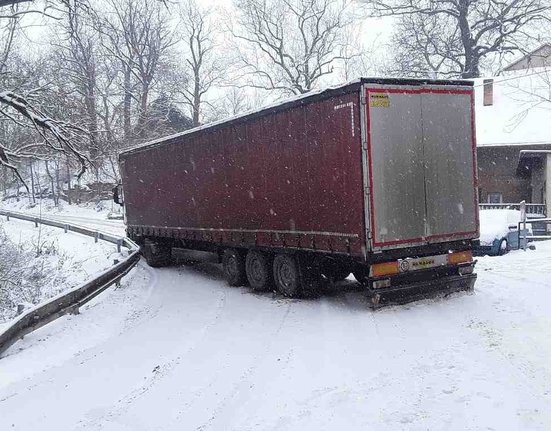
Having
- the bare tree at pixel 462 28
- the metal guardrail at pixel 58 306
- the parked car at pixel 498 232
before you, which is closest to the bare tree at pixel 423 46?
the bare tree at pixel 462 28

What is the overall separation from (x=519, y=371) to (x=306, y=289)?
16.1 ft

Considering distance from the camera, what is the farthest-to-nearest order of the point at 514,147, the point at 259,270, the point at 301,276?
the point at 514,147 → the point at 259,270 → the point at 301,276

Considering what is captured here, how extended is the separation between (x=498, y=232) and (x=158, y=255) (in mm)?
10040

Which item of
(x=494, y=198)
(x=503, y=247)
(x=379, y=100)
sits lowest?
(x=503, y=247)

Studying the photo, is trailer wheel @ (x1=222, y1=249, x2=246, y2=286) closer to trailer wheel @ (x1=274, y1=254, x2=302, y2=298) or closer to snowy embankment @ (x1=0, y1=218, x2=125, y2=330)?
trailer wheel @ (x1=274, y1=254, x2=302, y2=298)

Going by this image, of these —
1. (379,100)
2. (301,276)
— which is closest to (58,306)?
(301,276)

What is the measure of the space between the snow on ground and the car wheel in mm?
5299

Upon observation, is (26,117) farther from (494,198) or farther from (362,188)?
(494,198)

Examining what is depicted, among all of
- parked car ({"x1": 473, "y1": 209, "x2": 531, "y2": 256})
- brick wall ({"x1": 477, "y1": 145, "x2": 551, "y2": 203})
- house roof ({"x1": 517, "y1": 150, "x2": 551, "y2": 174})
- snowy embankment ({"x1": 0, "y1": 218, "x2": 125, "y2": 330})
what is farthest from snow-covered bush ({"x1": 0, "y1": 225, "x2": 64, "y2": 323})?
brick wall ({"x1": 477, "y1": 145, "x2": 551, "y2": 203})

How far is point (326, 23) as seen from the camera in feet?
134

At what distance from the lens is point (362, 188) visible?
27.5ft

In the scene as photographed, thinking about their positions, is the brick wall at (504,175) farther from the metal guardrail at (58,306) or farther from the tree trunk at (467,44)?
the metal guardrail at (58,306)

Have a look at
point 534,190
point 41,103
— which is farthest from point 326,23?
point 41,103

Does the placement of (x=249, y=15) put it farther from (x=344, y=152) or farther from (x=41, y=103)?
(x=344, y=152)
